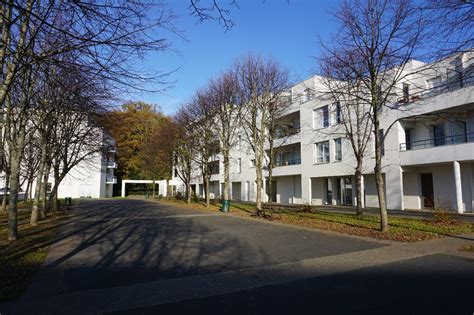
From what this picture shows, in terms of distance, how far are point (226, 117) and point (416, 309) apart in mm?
23231

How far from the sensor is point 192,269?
Answer: 7914mm

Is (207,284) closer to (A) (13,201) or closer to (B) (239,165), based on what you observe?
(A) (13,201)

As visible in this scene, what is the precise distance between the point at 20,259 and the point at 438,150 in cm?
2340

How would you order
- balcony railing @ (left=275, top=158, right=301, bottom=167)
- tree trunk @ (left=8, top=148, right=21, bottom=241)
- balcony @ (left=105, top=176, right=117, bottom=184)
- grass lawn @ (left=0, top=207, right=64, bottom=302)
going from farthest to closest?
1. balcony @ (left=105, top=176, right=117, bottom=184)
2. balcony railing @ (left=275, top=158, right=301, bottom=167)
3. tree trunk @ (left=8, top=148, right=21, bottom=241)
4. grass lawn @ (left=0, top=207, right=64, bottom=302)

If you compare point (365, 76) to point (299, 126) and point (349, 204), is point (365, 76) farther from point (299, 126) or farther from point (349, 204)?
point (299, 126)

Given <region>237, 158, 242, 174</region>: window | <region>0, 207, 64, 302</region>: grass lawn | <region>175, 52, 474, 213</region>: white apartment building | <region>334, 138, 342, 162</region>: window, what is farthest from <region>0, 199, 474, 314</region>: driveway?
<region>237, 158, 242, 174</region>: window

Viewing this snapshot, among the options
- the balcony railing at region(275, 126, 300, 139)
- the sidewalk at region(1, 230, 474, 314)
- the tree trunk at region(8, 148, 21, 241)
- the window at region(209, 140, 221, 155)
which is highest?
the balcony railing at region(275, 126, 300, 139)

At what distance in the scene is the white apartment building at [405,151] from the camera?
22.2 meters

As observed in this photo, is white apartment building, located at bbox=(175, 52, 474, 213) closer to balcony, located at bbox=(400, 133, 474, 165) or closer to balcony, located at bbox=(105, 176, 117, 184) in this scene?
balcony, located at bbox=(400, 133, 474, 165)

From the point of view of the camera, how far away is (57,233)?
13.7 m

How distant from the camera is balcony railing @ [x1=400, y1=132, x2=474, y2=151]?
77.9 ft

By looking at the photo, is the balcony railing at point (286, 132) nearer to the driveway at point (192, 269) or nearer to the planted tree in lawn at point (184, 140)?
the planted tree in lawn at point (184, 140)

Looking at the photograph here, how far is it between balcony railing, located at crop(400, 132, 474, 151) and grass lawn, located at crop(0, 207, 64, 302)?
22.9 metres

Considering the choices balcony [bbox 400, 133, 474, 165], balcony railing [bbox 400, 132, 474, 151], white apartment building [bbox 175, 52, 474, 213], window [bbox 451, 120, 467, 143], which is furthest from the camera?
window [bbox 451, 120, 467, 143]
